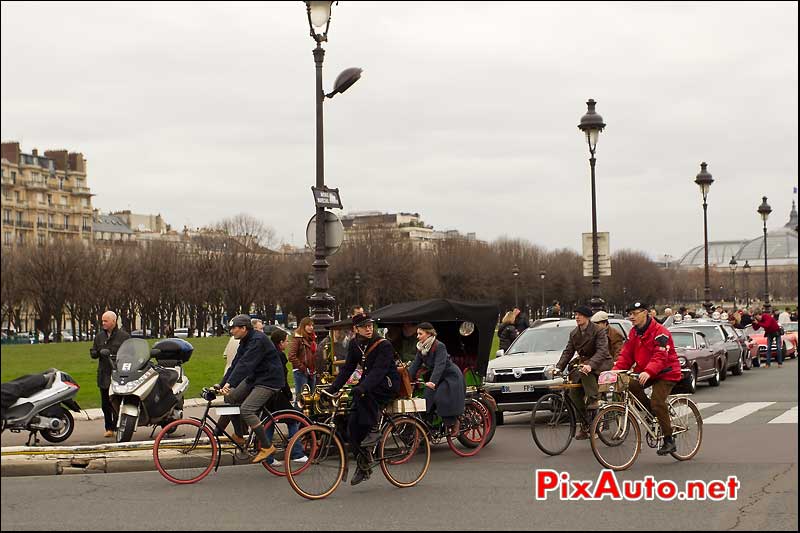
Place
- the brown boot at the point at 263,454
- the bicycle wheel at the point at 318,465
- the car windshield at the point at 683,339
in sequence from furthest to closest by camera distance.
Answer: the car windshield at the point at 683,339 → the brown boot at the point at 263,454 → the bicycle wheel at the point at 318,465

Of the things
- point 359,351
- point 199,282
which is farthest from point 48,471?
point 199,282

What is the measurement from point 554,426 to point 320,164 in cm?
595

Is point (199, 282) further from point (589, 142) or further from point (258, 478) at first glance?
point (258, 478)

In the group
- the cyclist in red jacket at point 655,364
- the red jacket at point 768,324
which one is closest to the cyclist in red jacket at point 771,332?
the red jacket at point 768,324

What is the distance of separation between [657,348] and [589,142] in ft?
53.2

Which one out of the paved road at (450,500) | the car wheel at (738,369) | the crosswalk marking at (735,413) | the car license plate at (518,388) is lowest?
the car wheel at (738,369)

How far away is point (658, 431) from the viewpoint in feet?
39.3

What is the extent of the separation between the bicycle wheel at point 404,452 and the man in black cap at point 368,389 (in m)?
0.22

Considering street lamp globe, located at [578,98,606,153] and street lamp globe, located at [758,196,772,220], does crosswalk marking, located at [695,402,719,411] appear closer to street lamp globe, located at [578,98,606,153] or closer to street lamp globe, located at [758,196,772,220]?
street lamp globe, located at [578,98,606,153]

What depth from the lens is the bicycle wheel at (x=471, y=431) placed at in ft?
44.0

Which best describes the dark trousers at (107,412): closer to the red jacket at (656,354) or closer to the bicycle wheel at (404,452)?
the bicycle wheel at (404,452)

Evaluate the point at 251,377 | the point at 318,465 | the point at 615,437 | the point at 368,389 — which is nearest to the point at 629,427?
the point at 615,437

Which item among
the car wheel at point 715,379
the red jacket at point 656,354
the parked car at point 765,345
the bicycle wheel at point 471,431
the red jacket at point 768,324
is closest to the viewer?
the red jacket at point 656,354

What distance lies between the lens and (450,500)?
9719 mm
